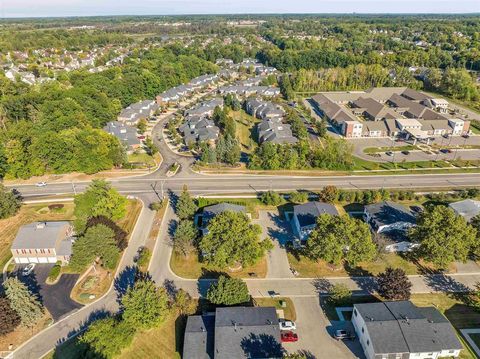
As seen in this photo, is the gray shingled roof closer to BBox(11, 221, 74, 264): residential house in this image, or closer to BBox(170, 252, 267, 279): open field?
BBox(11, 221, 74, 264): residential house

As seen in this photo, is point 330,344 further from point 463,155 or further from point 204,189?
point 463,155

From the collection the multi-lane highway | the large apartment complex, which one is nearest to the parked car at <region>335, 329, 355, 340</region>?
the multi-lane highway

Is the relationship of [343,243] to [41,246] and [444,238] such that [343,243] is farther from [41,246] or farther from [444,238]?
[41,246]

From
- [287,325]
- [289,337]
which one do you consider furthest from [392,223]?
[289,337]

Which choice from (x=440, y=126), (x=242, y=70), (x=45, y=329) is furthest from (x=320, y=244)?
(x=242, y=70)

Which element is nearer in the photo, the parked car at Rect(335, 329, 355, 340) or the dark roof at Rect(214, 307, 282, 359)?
the dark roof at Rect(214, 307, 282, 359)

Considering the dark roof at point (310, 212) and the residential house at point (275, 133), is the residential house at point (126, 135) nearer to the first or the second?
the residential house at point (275, 133)

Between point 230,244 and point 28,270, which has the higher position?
point 230,244

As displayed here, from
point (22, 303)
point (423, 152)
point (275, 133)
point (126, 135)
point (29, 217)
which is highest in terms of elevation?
point (275, 133)
